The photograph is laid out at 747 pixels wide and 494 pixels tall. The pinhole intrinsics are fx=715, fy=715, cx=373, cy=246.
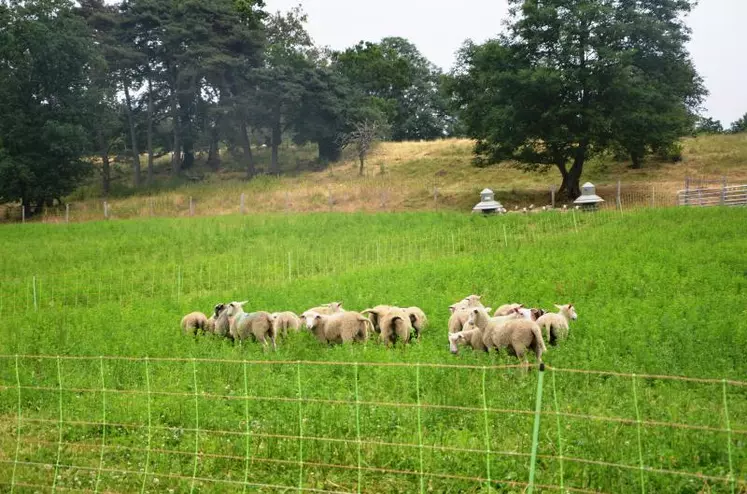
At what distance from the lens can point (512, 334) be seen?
38.0 feet

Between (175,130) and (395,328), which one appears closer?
(395,328)

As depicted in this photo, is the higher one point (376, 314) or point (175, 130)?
point (175, 130)

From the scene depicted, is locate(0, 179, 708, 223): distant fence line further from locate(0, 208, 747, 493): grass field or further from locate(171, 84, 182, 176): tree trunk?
locate(0, 208, 747, 493): grass field

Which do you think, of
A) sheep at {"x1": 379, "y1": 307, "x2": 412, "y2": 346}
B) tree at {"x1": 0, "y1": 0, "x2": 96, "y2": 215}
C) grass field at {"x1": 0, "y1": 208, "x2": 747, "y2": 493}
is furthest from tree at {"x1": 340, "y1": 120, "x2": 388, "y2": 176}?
sheep at {"x1": 379, "y1": 307, "x2": 412, "y2": 346}

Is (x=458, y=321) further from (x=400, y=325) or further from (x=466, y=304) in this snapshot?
(x=400, y=325)

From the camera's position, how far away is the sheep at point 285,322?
14583 mm

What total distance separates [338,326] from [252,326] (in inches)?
73.4

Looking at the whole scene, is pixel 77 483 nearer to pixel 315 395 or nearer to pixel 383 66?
pixel 315 395

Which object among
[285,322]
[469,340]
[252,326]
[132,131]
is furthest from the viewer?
[132,131]

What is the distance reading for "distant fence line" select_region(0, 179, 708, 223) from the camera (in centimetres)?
4569

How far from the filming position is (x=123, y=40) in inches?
2478

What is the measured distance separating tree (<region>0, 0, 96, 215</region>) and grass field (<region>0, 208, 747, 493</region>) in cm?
3314

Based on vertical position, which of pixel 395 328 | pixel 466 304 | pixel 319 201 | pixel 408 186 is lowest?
pixel 395 328

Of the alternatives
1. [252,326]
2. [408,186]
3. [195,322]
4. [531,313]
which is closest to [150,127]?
[408,186]
